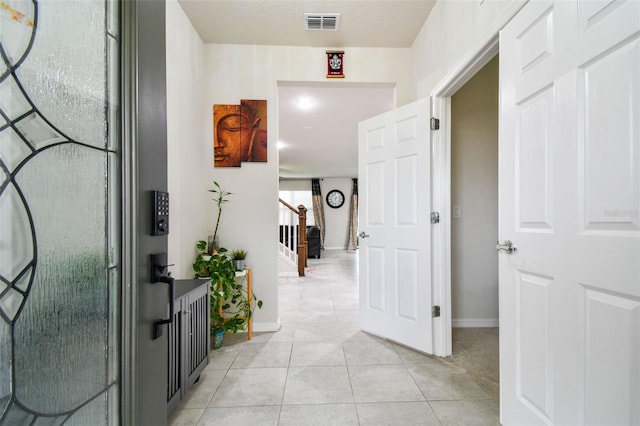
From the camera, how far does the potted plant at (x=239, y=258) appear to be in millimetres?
2566

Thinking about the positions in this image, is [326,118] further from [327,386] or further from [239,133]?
[327,386]

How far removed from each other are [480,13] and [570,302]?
1538mm

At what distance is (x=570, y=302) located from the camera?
1.02m

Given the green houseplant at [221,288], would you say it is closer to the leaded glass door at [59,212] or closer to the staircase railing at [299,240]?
the leaded glass door at [59,212]

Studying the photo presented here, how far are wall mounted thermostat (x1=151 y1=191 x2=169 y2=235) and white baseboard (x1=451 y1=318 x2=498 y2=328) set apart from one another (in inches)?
110

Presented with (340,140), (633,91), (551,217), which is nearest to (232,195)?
(551,217)

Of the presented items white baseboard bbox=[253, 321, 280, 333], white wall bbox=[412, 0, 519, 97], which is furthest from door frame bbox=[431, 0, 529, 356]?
white baseboard bbox=[253, 321, 280, 333]

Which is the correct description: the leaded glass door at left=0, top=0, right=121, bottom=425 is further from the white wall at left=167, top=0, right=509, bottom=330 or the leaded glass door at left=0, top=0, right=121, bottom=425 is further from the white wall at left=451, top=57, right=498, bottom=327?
the white wall at left=451, top=57, right=498, bottom=327

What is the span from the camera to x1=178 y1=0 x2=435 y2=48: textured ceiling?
2.20m

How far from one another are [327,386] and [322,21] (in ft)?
8.97

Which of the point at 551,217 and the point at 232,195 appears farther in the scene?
the point at 232,195

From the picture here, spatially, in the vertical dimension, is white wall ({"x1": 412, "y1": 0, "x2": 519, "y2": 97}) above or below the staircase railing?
above

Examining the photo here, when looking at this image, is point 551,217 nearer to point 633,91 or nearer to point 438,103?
point 633,91

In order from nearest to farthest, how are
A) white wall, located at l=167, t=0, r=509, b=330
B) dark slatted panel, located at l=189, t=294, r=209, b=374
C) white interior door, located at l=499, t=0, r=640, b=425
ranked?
white interior door, located at l=499, t=0, r=640, b=425 < dark slatted panel, located at l=189, t=294, r=209, b=374 < white wall, located at l=167, t=0, r=509, b=330
